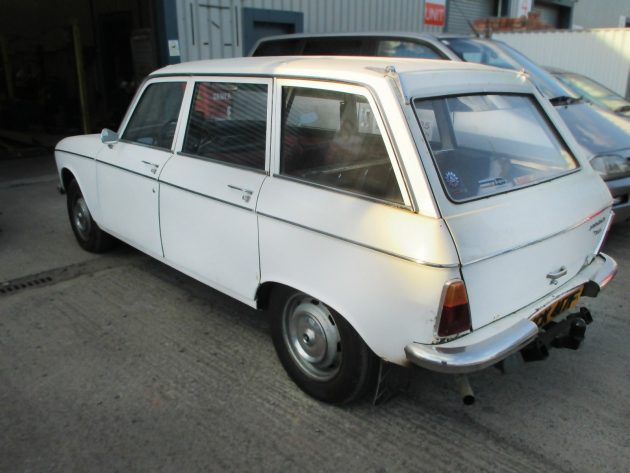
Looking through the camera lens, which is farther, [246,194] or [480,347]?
[246,194]

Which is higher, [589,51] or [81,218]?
[589,51]

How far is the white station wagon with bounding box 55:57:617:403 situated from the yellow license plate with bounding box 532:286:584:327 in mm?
10

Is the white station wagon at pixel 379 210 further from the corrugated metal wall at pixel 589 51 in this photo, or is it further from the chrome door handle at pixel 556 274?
the corrugated metal wall at pixel 589 51

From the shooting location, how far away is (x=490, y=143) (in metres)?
3.10

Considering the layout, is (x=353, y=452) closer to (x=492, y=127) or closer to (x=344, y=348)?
(x=344, y=348)

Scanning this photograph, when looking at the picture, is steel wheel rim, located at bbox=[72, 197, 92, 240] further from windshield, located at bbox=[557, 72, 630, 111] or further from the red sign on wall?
the red sign on wall

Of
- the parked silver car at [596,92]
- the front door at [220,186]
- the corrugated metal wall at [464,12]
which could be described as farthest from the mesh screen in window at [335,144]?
the corrugated metal wall at [464,12]

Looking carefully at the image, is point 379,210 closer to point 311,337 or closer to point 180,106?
point 311,337

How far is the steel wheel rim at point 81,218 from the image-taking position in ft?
15.8

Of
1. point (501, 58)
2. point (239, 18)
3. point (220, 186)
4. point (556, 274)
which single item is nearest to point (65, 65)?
point (239, 18)

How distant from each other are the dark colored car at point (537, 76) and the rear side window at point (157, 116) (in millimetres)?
3211

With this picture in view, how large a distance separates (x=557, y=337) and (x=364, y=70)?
172 cm

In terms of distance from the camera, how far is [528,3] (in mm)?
17984

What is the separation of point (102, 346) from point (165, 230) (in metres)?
0.85
